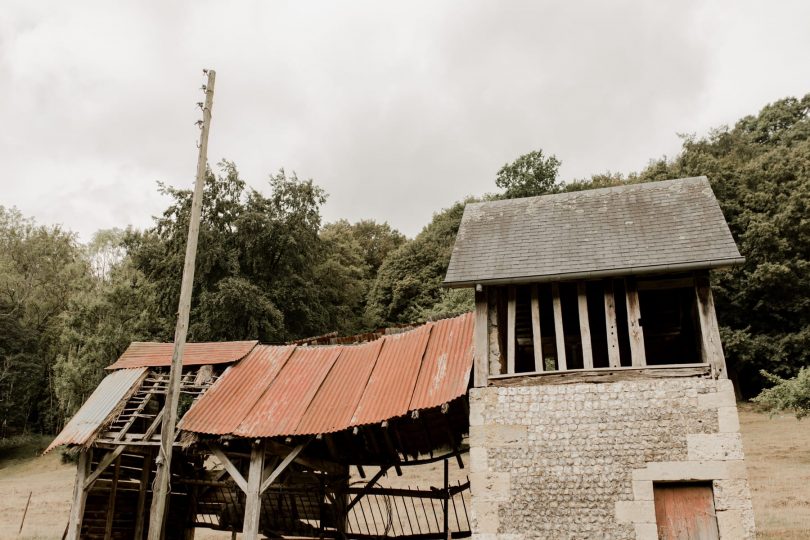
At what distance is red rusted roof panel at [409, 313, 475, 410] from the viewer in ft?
34.7

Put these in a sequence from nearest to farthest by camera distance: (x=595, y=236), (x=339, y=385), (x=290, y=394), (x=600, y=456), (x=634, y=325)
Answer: (x=600, y=456)
(x=634, y=325)
(x=595, y=236)
(x=339, y=385)
(x=290, y=394)

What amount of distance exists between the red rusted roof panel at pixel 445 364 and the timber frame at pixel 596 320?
488mm

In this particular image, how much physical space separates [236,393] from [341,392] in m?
2.59

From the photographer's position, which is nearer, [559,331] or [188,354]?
[559,331]

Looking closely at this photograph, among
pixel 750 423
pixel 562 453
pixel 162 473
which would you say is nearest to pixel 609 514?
pixel 562 453

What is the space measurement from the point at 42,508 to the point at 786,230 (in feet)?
117

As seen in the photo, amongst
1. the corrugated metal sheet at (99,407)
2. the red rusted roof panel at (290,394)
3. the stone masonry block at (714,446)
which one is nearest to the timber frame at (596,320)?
the stone masonry block at (714,446)

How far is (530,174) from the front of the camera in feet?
134

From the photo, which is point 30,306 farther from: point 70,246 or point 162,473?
point 162,473

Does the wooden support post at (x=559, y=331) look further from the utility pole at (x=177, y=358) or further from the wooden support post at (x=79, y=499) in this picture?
the wooden support post at (x=79, y=499)

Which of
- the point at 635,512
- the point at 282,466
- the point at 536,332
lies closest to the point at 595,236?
the point at 536,332

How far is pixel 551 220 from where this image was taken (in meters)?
12.0

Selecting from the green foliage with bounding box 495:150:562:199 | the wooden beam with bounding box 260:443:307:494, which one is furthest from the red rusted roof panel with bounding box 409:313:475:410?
the green foliage with bounding box 495:150:562:199

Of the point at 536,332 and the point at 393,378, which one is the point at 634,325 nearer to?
the point at 536,332
